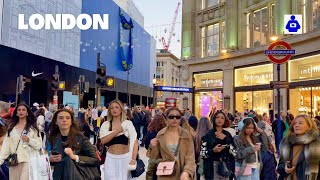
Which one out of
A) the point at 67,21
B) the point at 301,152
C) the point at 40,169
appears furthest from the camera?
the point at 67,21

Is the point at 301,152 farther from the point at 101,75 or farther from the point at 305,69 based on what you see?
the point at 305,69

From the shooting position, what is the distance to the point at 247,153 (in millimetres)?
6527

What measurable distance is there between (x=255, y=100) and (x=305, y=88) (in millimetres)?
5783

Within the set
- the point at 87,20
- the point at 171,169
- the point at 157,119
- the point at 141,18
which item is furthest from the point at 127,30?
the point at 171,169

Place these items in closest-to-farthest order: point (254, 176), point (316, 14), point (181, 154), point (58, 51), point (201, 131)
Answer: point (181, 154)
point (254, 176)
point (201, 131)
point (316, 14)
point (58, 51)

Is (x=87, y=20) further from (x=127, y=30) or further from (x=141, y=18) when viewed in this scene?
(x=141, y=18)

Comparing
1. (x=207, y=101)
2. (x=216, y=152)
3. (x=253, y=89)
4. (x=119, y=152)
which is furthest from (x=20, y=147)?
(x=207, y=101)

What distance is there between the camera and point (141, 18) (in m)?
77.8

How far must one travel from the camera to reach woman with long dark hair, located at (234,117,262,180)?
6.54 m

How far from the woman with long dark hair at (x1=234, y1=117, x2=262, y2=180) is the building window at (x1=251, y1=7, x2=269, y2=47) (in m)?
21.2

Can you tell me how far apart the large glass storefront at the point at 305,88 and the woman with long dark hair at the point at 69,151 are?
18727mm

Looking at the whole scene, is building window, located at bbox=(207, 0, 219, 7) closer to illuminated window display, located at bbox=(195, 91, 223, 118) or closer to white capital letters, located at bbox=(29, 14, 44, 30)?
illuminated window display, located at bbox=(195, 91, 223, 118)

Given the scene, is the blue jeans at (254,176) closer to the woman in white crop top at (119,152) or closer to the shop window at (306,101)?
the woman in white crop top at (119,152)

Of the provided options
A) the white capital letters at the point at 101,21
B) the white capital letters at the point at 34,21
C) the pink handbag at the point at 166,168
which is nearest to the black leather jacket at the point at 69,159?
the pink handbag at the point at 166,168
